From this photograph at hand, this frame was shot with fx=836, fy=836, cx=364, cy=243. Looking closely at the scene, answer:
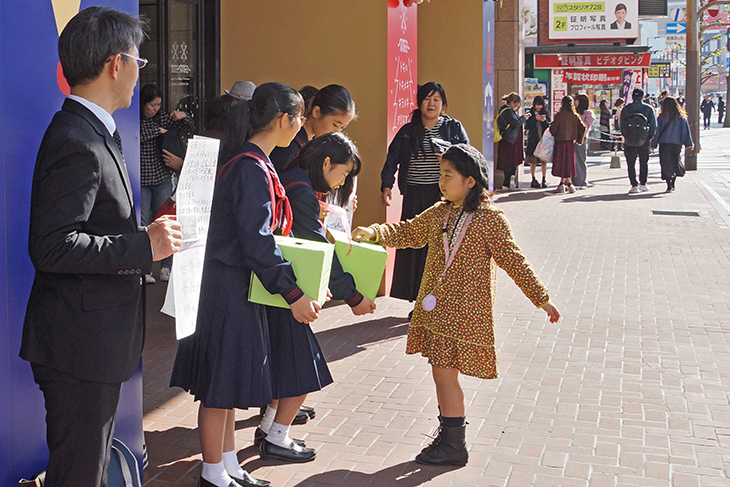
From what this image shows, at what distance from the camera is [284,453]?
4.10m

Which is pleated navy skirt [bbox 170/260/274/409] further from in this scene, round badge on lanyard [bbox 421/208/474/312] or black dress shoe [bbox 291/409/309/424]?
black dress shoe [bbox 291/409/309/424]

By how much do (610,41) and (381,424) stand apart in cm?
3343

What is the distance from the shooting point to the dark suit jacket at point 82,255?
7.89 feet

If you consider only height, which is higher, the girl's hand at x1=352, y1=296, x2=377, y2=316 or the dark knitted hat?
the dark knitted hat

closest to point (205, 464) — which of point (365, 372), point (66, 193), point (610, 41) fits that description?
point (66, 193)

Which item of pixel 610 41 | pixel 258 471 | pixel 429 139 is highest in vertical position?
pixel 610 41

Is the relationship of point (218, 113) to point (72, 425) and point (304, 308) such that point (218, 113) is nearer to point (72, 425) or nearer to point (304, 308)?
point (304, 308)

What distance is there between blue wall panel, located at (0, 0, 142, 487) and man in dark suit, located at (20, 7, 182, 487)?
0.33m

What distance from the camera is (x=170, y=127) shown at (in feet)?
25.7

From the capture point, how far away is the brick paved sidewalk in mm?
4055

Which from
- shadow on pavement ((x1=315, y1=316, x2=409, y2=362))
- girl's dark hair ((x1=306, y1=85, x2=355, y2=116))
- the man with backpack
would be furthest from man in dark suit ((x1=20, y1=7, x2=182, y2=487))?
the man with backpack

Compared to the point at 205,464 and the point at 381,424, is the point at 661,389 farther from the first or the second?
the point at 205,464

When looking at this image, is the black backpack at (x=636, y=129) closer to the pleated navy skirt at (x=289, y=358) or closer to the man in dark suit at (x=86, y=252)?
the pleated navy skirt at (x=289, y=358)

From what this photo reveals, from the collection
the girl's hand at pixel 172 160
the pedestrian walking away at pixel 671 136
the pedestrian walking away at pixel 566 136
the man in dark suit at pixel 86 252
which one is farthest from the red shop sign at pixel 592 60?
the man in dark suit at pixel 86 252
